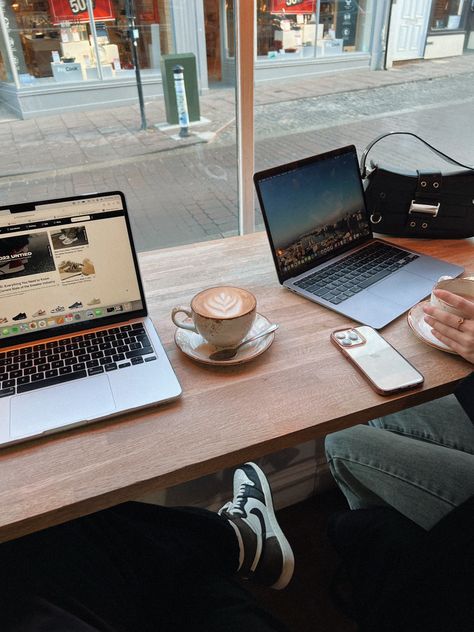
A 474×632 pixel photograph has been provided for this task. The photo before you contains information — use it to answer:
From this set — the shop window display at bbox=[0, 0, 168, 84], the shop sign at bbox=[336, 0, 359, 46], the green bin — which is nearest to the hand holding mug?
the shop window display at bbox=[0, 0, 168, 84]

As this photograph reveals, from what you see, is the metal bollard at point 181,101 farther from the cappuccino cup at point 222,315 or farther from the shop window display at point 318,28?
the cappuccino cup at point 222,315

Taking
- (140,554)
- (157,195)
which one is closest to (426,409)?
(140,554)

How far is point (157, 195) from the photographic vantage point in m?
2.34

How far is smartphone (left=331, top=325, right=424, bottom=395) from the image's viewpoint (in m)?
0.73

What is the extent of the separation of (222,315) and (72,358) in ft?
0.88

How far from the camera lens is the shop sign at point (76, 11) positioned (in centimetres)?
196

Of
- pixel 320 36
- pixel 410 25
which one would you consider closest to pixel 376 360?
pixel 410 25

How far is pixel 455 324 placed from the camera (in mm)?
788

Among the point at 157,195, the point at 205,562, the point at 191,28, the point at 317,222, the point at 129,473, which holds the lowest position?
the point at 205,562

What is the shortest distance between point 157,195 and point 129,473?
1.93 m

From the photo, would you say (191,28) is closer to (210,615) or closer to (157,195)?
(157,195)

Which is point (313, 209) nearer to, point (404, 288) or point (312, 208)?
point (312, 208)

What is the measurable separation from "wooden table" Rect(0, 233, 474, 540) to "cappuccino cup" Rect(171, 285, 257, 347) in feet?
0.18

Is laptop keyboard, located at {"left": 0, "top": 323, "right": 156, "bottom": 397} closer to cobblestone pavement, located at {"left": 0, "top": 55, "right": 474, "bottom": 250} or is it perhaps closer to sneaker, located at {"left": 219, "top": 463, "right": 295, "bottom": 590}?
sneaker, located at {"left": 219, "top": 463, "right": 295, "bottom": 590}
